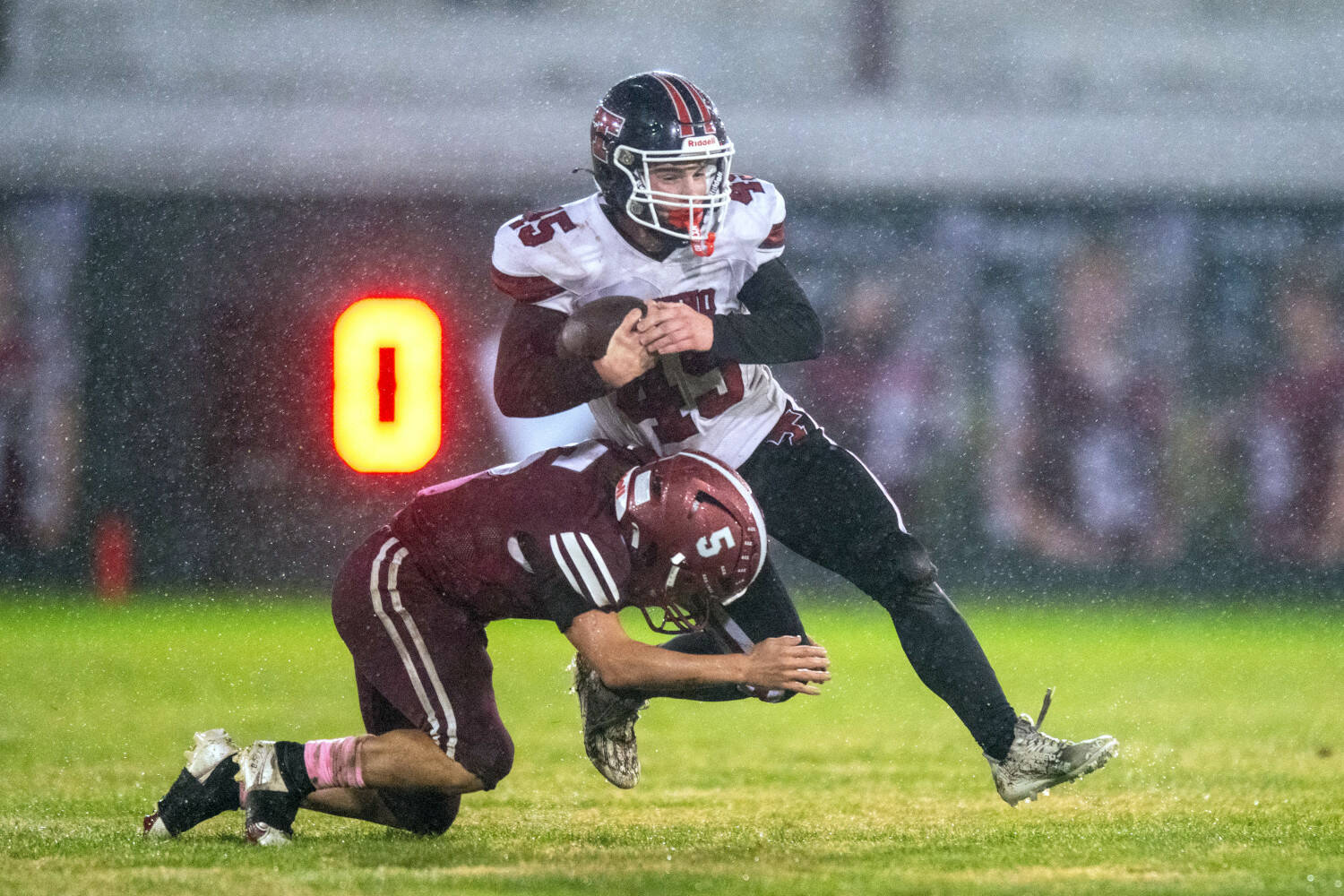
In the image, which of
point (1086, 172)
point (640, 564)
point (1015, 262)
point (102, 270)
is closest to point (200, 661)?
point (102, 270)

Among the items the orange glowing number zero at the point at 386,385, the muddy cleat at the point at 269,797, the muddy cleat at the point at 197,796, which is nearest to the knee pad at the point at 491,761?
the muddy cleat at the point at 269,797

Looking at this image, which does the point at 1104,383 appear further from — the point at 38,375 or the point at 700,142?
the point at 700,142

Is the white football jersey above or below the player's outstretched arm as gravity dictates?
above

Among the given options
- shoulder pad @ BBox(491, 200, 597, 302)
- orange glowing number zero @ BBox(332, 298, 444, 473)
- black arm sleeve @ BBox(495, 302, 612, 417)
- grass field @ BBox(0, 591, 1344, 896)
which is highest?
orange glowing number zero @ BBox(332, 298, 444, 473)

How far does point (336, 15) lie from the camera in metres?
9.62

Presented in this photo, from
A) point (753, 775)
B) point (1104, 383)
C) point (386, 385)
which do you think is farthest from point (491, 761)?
point (1104, 383)

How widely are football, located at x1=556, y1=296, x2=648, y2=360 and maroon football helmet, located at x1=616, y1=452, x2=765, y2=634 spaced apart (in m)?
0.25

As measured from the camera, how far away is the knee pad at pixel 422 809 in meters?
3.36

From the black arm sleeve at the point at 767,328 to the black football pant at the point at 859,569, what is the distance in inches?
9.2

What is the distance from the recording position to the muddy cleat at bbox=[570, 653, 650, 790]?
12.1ft

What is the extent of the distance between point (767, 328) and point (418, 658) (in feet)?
3.00

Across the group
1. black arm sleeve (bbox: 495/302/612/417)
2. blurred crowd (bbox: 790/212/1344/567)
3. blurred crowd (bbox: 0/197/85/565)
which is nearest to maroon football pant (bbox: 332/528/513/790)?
black arm sleeve (bbox: 495/302/612/417)

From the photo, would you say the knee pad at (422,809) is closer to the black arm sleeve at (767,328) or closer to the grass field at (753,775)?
the grass field at (753,775)

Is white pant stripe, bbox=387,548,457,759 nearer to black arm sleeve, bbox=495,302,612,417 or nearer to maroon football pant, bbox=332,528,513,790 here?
maroon football pant, bbox=332,528,513,790
